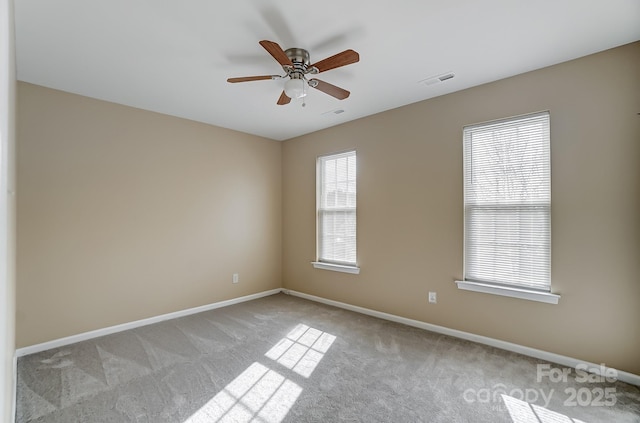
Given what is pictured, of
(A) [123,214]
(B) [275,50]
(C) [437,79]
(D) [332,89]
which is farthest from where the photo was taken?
(A) [123,214]

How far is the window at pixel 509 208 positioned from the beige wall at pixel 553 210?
86 millimetres

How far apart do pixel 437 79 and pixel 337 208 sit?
85.5 inches

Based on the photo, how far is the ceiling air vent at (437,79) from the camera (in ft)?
9.71

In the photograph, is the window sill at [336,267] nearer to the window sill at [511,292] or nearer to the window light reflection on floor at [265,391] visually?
the window light reflection on floor at [265,391]

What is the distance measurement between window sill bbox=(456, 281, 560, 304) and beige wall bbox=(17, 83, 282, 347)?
3134mm

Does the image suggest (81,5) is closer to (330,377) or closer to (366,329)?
(330,377)

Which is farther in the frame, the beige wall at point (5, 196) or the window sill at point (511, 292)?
the window sill at point (511, 292)

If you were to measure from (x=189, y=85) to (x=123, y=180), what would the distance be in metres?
1.43

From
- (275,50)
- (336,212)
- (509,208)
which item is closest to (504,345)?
(509,208)

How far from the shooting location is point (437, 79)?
3.04 metres

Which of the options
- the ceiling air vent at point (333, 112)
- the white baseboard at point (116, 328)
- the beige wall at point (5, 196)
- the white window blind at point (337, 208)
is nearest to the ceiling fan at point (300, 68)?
the ceiling air vent at point (333, 112)

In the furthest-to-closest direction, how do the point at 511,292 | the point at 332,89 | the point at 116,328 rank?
the point at 116,328 < the point at 511,292 < the point at 332,89

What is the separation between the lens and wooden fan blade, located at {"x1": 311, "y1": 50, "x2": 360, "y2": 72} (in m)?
2.11

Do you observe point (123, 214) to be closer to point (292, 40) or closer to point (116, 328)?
point (116, 328)
